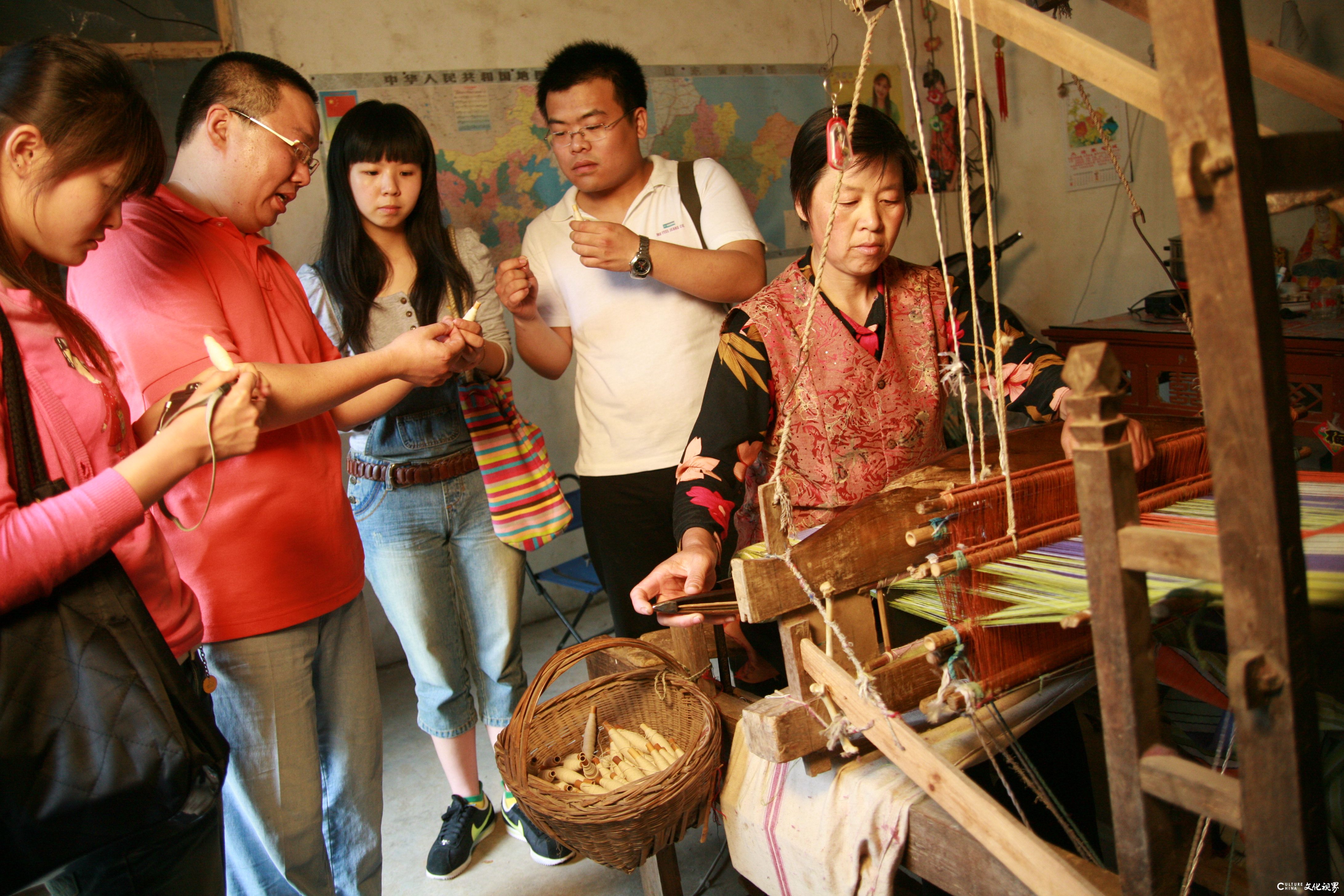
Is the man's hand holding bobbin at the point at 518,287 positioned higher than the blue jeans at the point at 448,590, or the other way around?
the man's hand holding bobbin at the point at 518,287

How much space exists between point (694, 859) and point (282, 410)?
150 centimetres

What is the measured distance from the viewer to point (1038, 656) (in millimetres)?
1191

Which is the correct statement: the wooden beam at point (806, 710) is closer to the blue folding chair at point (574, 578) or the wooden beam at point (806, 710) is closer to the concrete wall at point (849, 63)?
the blue folding chair at point (574, 578)

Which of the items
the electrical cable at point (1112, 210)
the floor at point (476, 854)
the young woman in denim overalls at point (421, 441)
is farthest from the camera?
the electrical cable at point (1112, 210)

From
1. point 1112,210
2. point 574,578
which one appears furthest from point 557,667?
point 1112,210

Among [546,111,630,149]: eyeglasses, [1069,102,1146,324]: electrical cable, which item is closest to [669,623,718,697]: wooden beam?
[546,111,630,149]: eyeglasses

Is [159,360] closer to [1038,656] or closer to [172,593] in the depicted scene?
[172,593]

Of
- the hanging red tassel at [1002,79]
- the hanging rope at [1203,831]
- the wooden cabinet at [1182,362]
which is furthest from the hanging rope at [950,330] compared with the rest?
the hanging red tassel at [1002,79]

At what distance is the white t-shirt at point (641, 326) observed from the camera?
206 cm

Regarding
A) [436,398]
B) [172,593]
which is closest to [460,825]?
[436,398]

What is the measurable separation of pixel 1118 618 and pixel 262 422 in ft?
3.49

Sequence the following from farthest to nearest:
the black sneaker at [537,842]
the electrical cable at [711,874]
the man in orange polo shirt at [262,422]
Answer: the black sneaker at [537,842], the electrical cable at [711,874], the man in orange polo shirt at [262,422]

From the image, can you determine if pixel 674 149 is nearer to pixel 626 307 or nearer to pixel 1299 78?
pixel 626 307

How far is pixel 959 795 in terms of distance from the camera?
3.13ft
